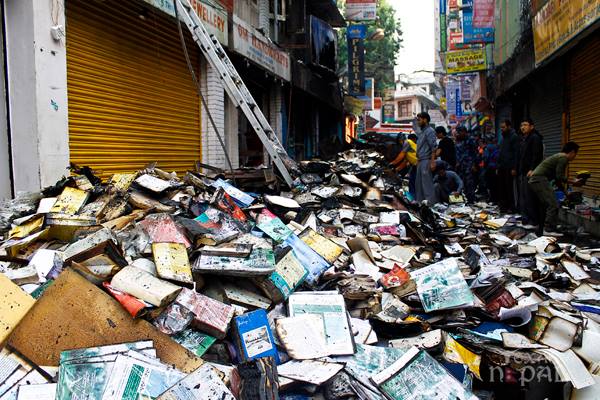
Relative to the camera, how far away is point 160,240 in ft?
13.2

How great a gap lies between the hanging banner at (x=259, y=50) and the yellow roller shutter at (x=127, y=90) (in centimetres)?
120

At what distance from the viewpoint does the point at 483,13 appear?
1756 centimetres

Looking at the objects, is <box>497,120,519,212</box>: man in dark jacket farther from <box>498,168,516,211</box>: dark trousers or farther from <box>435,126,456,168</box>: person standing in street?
<box>435,126,456,168</box>: person standing in street

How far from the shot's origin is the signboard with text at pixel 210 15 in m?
7.57

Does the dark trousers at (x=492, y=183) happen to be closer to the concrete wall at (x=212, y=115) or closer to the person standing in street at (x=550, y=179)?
the person standing in street at (x=550, y=179)

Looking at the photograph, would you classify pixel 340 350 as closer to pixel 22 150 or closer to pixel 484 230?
pixel 22 150

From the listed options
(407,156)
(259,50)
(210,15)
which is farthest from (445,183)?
(210,15)

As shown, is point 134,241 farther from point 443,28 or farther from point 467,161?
point 443,28

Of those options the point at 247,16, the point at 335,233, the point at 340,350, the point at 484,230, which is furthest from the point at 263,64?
the point at 340,350

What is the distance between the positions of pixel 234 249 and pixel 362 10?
18.3 meters

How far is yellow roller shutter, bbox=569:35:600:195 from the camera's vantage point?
1043 centimetres

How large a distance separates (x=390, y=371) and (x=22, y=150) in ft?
14.0

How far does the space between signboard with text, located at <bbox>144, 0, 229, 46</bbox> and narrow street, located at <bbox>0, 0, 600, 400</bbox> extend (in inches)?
2.3

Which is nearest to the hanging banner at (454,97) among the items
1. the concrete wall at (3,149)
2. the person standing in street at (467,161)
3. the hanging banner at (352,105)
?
the hanging banner at (352,105)
